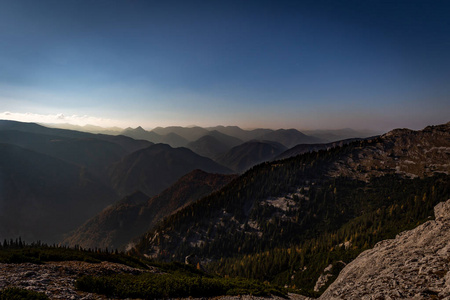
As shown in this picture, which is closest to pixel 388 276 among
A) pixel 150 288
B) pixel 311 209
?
pixel 150 288

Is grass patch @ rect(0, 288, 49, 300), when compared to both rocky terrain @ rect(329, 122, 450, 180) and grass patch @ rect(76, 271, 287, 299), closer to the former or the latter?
grass patch @ rect(76, 271, 287, 299)

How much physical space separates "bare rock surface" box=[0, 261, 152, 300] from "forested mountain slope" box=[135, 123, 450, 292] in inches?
3000

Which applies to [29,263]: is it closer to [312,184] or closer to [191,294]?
[191,294]

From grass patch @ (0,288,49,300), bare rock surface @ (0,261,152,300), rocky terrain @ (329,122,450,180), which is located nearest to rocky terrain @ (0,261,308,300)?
bare rock surface @ (0,261,152,300)

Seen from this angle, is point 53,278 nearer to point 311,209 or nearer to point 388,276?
point 388,276

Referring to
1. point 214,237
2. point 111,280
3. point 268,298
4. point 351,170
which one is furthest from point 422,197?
point 111,280

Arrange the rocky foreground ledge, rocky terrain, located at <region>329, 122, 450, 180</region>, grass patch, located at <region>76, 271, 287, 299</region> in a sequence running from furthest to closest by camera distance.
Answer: rocky terrain, located at <region>329, 122, 450, 180</region> → grass patch, located at <region>76, 271, 287, 299</region> → the rocky foreground ledge

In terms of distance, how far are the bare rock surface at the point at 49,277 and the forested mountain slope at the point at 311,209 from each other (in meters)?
76.2

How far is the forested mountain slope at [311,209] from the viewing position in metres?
97.4

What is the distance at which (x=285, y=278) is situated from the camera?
81.1 meters

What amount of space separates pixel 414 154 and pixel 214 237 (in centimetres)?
18669

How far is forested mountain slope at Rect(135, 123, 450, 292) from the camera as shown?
319 feet

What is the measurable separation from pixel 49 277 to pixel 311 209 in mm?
148726

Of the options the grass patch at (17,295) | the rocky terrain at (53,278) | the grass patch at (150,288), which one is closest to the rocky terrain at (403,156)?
the grass patch at (150,288)
